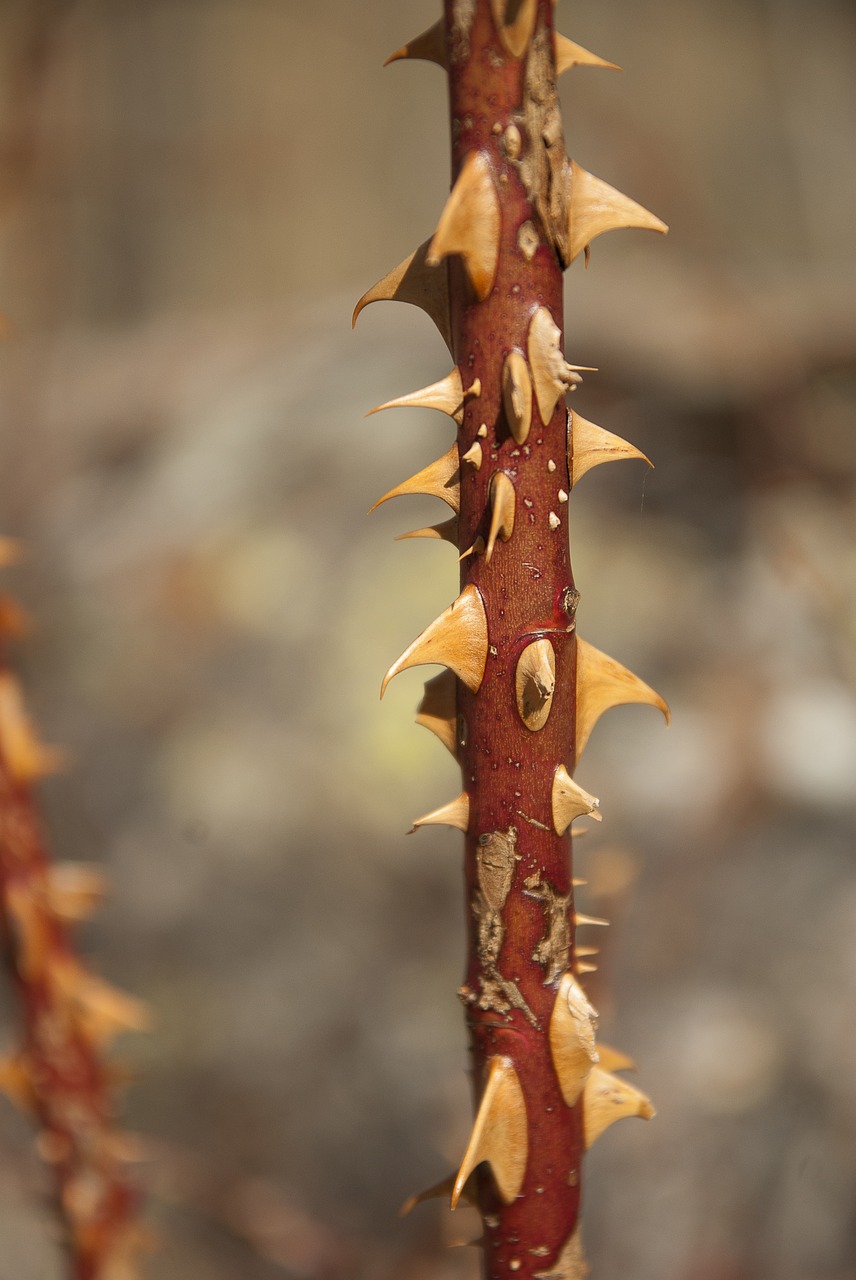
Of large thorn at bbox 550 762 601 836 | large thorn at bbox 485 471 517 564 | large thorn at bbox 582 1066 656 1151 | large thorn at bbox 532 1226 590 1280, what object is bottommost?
large thorn at bbox 532 1226 590 1280

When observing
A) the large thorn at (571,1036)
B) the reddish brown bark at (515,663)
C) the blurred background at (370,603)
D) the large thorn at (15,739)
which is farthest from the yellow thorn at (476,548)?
the blurred background at (370,603)

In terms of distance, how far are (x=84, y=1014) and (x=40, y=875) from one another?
0.23 feet

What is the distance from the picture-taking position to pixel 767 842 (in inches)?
36.4

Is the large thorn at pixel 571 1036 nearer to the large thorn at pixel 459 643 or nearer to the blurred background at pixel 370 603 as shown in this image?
the large thorn at pixel 459 643

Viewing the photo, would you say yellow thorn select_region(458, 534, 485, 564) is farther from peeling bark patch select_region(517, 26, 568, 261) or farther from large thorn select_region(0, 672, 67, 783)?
large thorn select_region(0, 672, 67, 783)

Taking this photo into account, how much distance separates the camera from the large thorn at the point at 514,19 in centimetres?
19

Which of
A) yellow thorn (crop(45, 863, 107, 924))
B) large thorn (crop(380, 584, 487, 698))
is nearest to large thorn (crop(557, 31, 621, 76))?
large thorn (crop(380, 584, 487, 698))

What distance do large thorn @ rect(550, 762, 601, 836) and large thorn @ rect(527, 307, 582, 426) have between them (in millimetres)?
88

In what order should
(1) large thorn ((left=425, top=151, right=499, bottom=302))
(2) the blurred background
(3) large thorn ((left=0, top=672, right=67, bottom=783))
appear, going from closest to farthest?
(1) large thorn ((left=425, top=151, right=499, bottom=302)) < (3) large thorn ((left=0, top=672, right=67, bottom=783)) < (2) the blurred background

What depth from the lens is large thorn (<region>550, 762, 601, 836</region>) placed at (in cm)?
23

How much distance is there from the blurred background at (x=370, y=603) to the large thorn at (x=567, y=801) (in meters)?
Answer: 0.40

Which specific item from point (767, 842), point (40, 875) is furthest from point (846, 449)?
point (40, 875)

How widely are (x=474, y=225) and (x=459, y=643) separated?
0.29ft

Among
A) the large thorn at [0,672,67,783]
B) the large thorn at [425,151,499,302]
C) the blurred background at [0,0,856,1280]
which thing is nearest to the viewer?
the large thorn at [425,151,499,302]
